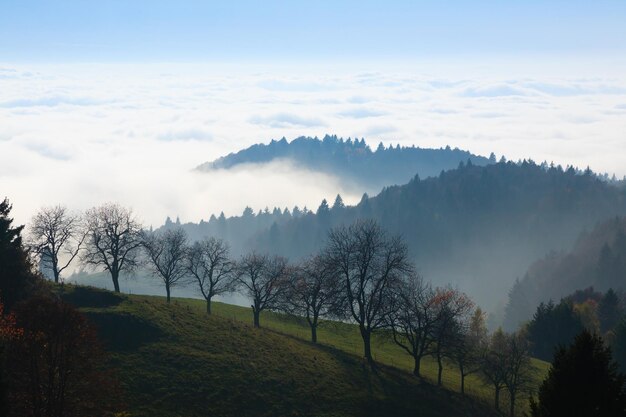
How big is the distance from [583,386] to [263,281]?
181ft

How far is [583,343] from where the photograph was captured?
83.4 ft

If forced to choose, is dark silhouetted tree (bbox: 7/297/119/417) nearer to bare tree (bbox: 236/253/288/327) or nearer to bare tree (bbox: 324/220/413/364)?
bare tree (bbox: 324/220/413/364)

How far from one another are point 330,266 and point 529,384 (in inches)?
1037

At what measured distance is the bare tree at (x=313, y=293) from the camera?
66625mm

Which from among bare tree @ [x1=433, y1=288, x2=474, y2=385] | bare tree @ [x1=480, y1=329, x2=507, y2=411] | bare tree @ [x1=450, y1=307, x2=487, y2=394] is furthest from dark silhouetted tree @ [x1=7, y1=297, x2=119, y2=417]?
bare tree @ [x1=480, y1=329, x2=507, y2=411]

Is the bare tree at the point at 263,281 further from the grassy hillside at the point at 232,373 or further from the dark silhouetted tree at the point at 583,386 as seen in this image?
the dark silhouetted tree at the point at 583,386

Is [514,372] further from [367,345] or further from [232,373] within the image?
[232,373]

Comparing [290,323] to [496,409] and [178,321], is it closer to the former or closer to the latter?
[178,321]

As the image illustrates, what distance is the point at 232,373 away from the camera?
4981 centimetres

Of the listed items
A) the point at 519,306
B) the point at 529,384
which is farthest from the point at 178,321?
the point at 519,306

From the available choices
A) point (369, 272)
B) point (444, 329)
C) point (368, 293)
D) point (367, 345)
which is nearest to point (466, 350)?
point (444, 329)

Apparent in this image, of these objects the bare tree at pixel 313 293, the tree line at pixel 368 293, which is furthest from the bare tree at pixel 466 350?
the bare tree at pixel 313 293

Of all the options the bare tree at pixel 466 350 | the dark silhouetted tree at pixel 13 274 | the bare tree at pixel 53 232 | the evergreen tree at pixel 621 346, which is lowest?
the evergreen tree at pixel 621 346

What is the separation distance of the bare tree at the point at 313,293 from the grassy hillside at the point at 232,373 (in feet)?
17.6
